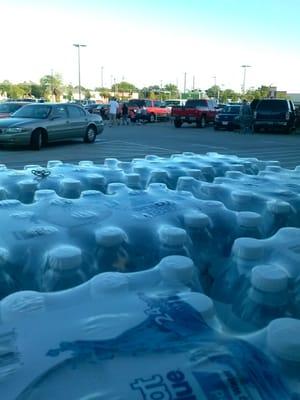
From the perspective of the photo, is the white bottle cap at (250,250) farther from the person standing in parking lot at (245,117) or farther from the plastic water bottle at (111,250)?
the person standing in parking lot at (245,117)

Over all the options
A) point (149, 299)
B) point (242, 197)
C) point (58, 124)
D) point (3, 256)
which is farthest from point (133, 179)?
point (58, 124)

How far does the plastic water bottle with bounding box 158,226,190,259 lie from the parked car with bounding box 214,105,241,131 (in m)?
23.3

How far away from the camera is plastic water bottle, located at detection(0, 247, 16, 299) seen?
1881 millimetres

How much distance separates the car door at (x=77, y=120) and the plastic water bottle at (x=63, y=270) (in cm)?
1448

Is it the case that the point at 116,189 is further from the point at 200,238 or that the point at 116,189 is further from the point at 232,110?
the point at 232,110

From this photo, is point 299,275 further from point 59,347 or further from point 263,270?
point 59,347

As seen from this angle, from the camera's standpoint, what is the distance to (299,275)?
1759 mm

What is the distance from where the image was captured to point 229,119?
81.3ft

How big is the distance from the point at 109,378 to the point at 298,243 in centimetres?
121

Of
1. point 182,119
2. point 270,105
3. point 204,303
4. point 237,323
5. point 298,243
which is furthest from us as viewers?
point 182,119

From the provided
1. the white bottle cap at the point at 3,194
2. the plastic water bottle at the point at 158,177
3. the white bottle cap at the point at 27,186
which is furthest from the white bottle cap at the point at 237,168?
the white bottle cap at the point at 3,194

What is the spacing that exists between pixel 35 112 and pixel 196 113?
1426 centimetres

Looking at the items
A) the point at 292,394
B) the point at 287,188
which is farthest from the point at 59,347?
the point at 287,188

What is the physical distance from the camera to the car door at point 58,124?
14914mm
